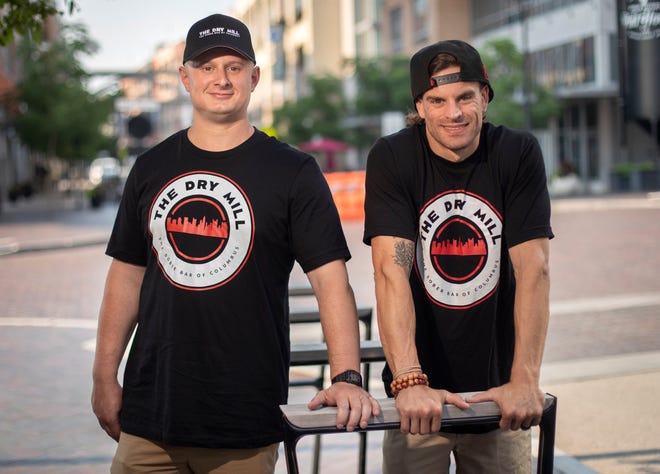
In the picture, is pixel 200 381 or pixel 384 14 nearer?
pixel 200 381

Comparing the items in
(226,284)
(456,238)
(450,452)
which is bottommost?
(450,452)

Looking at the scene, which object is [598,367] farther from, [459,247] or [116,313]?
[116,313]

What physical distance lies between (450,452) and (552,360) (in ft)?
19.2

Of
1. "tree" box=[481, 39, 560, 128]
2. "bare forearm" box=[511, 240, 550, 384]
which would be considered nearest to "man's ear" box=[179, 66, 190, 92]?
"bare forearm" box=[511, 240, 550, 384]

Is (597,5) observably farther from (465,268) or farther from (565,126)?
(465,268)

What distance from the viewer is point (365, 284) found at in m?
14.9

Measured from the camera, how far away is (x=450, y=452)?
10.9 feet

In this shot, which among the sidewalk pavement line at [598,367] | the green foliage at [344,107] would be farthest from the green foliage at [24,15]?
the green foliage at [344,107]

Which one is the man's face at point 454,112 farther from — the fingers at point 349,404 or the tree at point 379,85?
the tree at point 379,85

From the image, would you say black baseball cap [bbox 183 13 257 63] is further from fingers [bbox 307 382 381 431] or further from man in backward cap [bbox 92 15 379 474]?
fingers [bbox 307 382 381 431]

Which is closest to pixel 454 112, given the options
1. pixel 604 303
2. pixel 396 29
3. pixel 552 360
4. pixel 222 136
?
pixel 222 136

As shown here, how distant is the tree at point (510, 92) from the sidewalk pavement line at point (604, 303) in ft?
95.9

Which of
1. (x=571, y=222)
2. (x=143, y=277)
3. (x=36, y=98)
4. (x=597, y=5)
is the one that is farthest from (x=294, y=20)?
(x=143, y=277)

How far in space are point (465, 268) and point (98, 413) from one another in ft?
3.94
